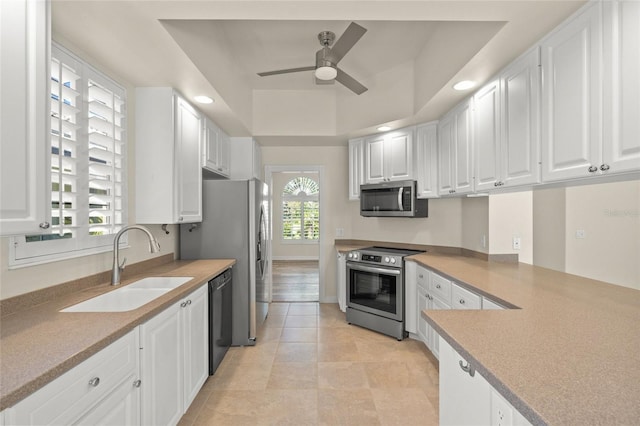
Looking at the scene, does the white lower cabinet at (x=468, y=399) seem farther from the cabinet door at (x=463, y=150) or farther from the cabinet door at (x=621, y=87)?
the cabinet door at (x=463, y=150)

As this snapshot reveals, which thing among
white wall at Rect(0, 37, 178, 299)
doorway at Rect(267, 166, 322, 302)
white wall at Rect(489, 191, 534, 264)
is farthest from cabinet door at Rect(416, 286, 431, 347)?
doorway at Rect(267, 166, 322, 302)

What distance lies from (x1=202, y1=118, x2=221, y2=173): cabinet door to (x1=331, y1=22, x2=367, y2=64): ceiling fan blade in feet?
4.83

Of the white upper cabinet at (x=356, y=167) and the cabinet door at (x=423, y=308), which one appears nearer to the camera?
the cabinet door at (x=423, y=308)

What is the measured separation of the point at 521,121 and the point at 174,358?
2.59 metres

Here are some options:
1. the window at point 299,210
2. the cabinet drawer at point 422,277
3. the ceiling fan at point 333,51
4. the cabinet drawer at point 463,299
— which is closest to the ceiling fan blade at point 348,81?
the ceiling fan at point 333,51

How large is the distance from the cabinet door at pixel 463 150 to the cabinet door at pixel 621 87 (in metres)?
1.21

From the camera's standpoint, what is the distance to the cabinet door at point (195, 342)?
1.96m

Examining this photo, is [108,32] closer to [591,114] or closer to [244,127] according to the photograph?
[244,127]

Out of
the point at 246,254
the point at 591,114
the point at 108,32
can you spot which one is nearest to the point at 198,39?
the point at 108,32

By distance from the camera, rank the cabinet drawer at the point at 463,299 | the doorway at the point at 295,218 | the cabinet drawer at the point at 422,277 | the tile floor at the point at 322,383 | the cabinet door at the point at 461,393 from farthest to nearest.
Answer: the doorway at the point at 295,218 → the cabinet drawer at the point at 422,277 → the tile floor at the point at 322,383 → the cabinet drawer at the point at 463,299 → the cabinet door at the point at 461,393

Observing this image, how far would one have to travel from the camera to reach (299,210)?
886 centimetres

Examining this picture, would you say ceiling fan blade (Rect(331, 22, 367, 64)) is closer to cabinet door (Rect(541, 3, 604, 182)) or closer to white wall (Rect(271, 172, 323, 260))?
cabinet door (Rect(541, 3, 604, 182))

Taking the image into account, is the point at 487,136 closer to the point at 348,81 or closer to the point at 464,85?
the point at 464,85

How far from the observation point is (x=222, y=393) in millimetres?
2303
